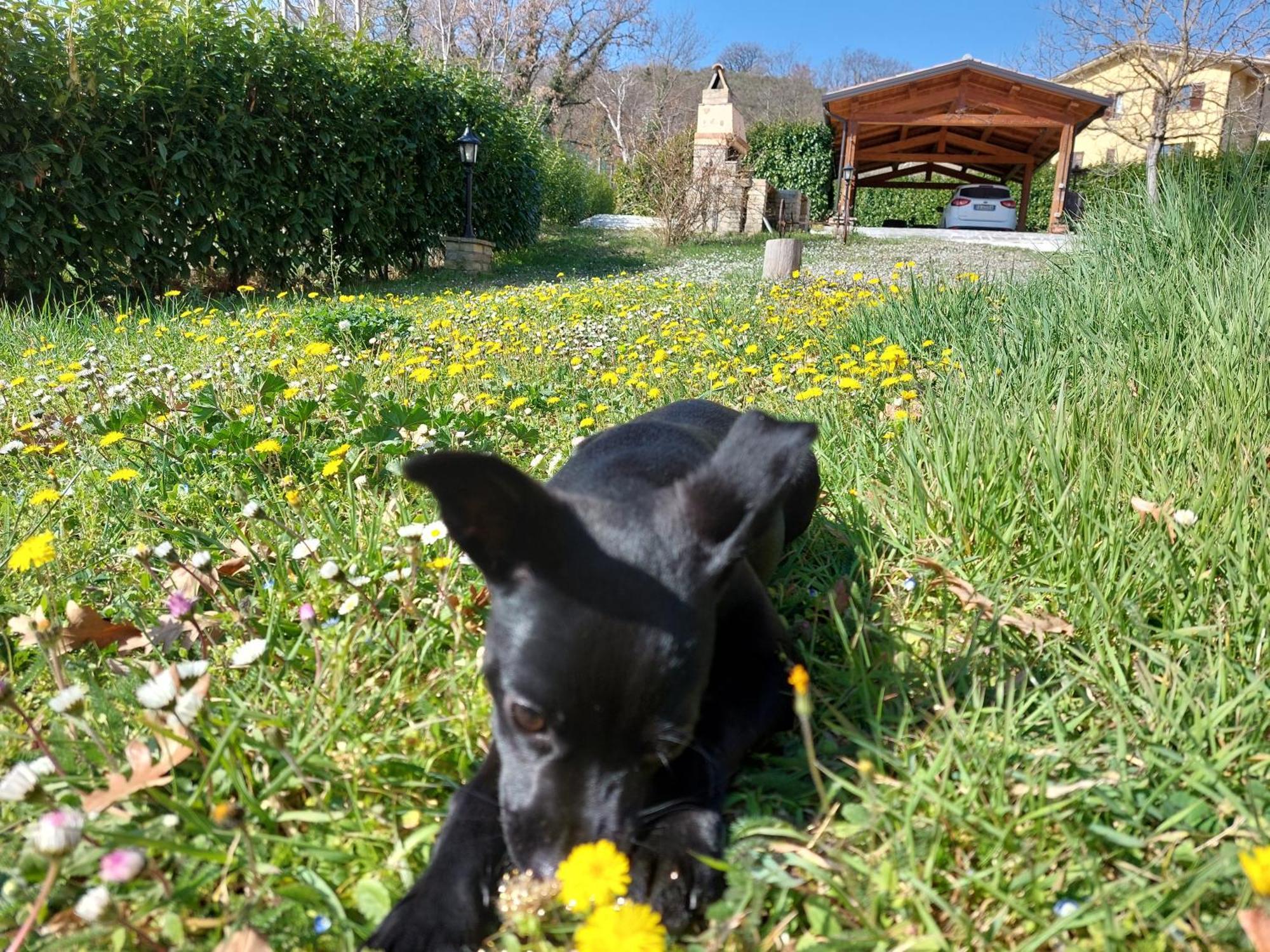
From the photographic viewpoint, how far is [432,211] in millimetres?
14141

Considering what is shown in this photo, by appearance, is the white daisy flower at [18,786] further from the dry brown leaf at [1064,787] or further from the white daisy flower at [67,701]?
the dry brown leaf at [1064,787]

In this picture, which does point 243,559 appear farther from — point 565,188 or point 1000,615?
point 565,188

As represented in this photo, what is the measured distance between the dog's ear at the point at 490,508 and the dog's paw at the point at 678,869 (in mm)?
570

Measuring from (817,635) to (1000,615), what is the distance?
0.53 m

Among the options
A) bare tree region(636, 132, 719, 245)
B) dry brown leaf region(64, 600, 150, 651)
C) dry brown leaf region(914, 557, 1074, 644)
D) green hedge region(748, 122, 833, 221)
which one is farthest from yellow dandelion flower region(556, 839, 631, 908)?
green hedge region(748, 122, 833, 221)

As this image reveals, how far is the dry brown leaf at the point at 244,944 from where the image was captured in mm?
1278

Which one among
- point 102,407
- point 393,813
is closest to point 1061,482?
point 393,813

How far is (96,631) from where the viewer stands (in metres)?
2.25

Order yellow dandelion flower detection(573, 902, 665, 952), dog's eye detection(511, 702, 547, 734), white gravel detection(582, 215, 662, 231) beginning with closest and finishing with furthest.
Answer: yellow dandelion flower detection(573, 902, 665, 952), dog's eye detection(511, 702, 547, 734), white gravel detection(582, 215, 662, 231)

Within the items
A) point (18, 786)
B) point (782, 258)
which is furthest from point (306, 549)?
point (782, 258)

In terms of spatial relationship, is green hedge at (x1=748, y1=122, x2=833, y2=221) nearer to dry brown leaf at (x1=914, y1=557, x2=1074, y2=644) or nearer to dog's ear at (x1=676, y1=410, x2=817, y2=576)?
dry brown leaf at (x1=914, y1=557, x2=1074, y2=644)

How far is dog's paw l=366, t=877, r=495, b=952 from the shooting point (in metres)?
1.32

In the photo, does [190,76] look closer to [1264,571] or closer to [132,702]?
[132,702]

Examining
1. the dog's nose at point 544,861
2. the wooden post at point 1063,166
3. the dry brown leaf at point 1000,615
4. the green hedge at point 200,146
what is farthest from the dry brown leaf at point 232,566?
the wooden post at point 1063,166
